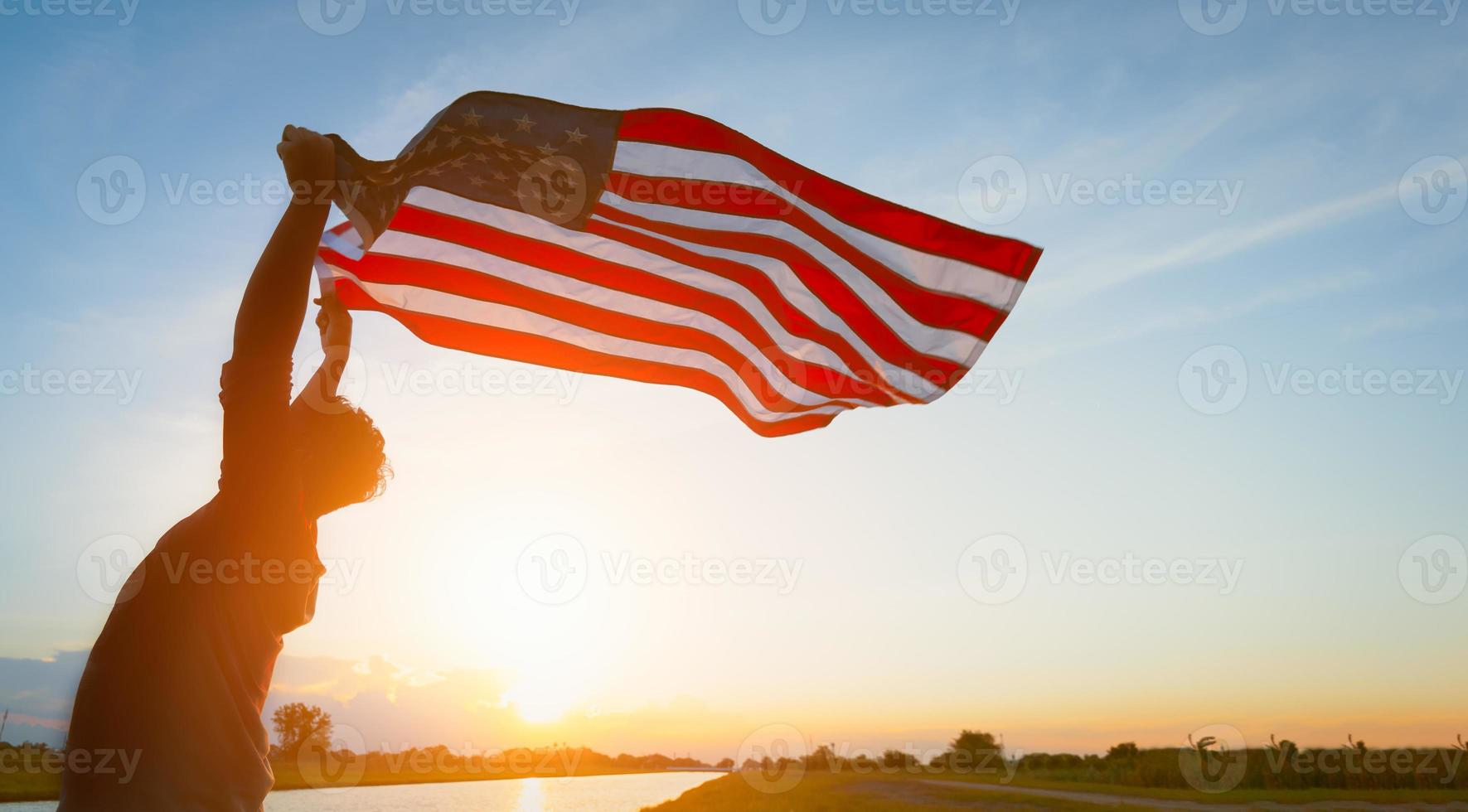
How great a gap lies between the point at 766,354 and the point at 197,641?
4.87 meters

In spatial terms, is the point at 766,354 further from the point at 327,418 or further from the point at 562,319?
the point at 327,418

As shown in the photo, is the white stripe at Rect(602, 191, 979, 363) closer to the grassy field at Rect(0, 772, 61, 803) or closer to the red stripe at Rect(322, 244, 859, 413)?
the red stripe at Rect(322, 244, 859, 413)

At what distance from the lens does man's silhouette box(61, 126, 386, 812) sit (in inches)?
80.4

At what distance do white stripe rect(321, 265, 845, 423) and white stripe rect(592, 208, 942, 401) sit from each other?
23.1 inches

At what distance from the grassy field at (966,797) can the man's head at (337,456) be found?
1852cm

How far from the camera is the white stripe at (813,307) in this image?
6.12 m

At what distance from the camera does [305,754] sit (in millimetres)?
94562

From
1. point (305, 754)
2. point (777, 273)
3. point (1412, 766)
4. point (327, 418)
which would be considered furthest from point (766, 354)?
point (305, 754)

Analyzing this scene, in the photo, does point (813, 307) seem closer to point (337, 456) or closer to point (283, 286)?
point (337, 456)

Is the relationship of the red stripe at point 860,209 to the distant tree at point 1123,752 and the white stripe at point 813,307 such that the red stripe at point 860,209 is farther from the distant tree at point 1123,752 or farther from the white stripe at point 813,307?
the distant tree at point 1123,752

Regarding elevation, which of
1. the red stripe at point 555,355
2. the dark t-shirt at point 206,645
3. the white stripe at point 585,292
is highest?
the white stripe at point 585,292

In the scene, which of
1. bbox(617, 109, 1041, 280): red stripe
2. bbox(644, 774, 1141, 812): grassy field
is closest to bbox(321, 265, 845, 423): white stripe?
bbox(617, 109, 1041, 280): red stripe

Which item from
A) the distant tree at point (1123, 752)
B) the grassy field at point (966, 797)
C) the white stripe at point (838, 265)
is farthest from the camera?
the distant tree at point (1123, 752)

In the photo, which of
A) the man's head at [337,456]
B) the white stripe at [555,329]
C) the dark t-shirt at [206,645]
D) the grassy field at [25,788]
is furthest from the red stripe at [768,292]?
the grassy field at [25,788]
